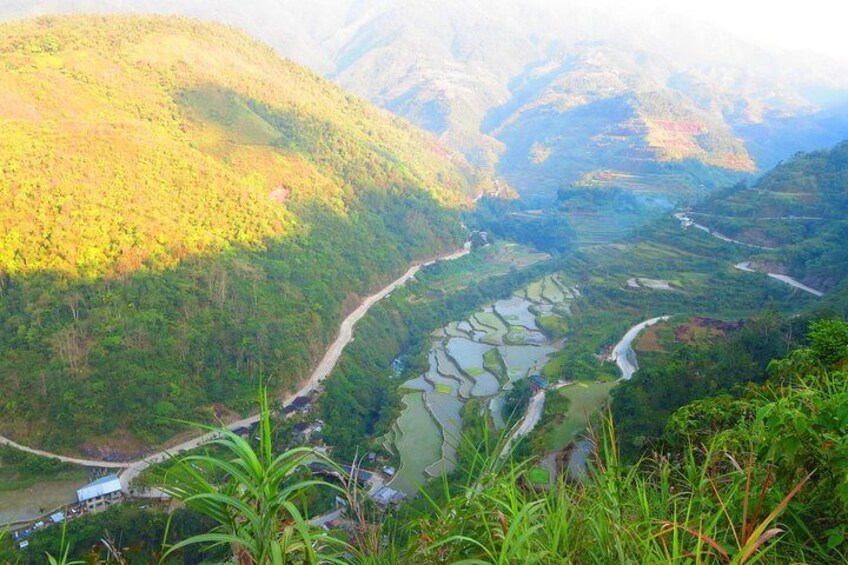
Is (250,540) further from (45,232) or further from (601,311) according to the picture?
(601,311)

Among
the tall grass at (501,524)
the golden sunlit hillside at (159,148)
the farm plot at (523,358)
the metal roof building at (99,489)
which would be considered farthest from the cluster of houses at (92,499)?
the tall grass at (501,524)

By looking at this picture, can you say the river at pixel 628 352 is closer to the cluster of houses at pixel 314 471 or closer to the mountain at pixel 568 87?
the cluster of houses at pixel 314 471

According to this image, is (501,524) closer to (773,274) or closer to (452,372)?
(452,372)

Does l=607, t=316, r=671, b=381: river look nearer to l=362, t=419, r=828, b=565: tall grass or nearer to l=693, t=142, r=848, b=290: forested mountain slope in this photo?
l=693, t=142, r=848, b=290: forested mountain slope

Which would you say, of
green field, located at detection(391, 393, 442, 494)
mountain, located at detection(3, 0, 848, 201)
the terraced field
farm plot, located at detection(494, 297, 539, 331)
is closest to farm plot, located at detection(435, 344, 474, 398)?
the terraced field

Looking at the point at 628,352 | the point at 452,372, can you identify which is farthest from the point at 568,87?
the point at 628,352

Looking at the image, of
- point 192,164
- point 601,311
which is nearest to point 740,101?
point 601,311
